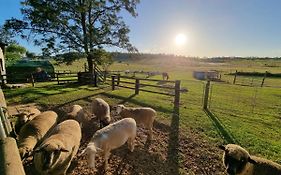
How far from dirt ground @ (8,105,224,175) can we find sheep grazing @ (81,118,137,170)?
38cm

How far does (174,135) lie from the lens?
7160mm

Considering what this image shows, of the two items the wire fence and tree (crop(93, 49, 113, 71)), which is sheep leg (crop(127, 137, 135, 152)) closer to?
the wire fence

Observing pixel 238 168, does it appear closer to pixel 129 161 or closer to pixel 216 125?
pixel 129 161

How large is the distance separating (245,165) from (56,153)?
12.2ft

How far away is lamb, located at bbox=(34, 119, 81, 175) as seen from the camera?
3904 mm

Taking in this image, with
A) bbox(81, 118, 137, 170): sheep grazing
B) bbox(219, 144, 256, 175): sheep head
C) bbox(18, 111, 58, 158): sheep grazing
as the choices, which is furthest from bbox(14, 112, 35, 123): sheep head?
bbox(219, 144, 256, 175): sheep head

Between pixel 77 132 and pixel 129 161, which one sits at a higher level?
pixel 77 132

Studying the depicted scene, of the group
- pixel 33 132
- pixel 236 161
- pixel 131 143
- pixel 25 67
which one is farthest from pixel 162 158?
pixel 25 67

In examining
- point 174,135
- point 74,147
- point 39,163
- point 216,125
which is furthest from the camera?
point 216,125

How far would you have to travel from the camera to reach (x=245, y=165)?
4.24 m

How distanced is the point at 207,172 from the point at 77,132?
3.44 m

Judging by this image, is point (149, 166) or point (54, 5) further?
point (54, 5)

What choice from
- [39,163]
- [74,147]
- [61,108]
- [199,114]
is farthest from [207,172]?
[61,108]

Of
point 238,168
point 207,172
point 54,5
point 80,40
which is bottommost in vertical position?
point 207,172
